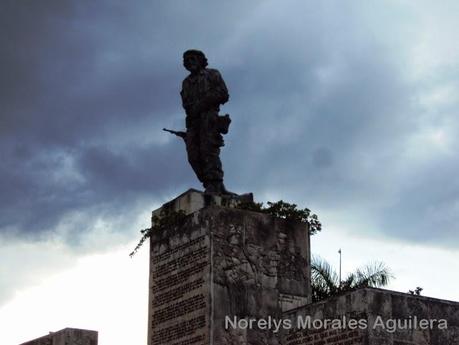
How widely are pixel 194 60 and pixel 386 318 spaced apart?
8.53 m

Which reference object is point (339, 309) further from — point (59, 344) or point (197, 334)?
point (59, 344)

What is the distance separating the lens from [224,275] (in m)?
22.2

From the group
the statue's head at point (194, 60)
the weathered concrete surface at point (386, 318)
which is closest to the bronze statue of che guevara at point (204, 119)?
the statue's head at point (194, 60)

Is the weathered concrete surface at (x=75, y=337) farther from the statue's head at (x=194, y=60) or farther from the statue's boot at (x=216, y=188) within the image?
the statue's head at (x=194, y=60)

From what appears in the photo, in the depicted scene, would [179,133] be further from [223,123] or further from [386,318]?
[386,318]

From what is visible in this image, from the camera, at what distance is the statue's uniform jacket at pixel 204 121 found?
24.3 m

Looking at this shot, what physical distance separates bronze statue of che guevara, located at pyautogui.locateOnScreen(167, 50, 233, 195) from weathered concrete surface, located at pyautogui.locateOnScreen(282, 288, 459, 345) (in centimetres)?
538

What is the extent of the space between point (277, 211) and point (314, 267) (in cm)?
848

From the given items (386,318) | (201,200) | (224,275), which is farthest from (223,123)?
(386,318)

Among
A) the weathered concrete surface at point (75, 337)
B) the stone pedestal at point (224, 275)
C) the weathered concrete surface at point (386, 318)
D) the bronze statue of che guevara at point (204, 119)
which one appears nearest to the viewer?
the weathered concrete surface at point (386, 318)

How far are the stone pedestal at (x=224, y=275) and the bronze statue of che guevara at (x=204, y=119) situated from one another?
35.0 inches

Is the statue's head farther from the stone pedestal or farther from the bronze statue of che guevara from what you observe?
the stone pedestal

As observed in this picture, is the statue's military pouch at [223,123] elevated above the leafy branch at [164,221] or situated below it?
above

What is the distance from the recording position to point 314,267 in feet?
104
